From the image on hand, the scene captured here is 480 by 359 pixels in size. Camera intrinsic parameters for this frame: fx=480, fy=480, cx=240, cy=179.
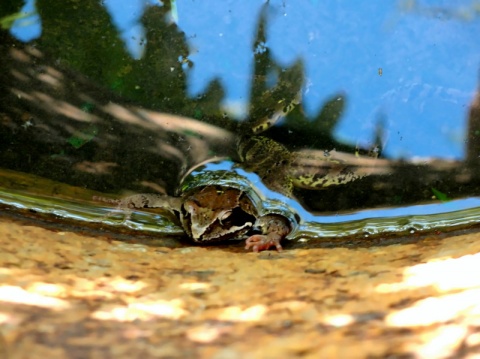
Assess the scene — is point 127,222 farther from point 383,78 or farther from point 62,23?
point 383,78

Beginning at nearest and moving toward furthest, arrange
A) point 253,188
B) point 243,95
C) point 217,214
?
point 217,214, point 253,188, point 243,95

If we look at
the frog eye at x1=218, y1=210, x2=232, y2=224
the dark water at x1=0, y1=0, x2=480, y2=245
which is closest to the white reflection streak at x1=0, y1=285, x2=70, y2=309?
the frog eye at x1=218, y1=210, x2=232, y2=224

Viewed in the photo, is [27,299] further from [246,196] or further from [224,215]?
[246,196]

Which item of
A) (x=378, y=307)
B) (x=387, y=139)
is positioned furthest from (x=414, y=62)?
(x=378, y=307)

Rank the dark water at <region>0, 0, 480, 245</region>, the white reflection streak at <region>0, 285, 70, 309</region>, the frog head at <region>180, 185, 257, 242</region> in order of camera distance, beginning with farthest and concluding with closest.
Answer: the dark water at <region>0, 0, 480, 245</region> < the frog head at <region>180, 185, 257, 242</region> < the white reflection streak at <region>0, 285, 70, 309</region>

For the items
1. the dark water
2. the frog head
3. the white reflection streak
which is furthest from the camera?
the dark water

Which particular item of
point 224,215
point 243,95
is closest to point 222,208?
point 224,215

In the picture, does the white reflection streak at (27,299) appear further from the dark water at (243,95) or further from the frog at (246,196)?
the dark water at (243,95)

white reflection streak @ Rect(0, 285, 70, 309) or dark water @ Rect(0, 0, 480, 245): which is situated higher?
dark water @ Rect(0, 0, 480, 245)

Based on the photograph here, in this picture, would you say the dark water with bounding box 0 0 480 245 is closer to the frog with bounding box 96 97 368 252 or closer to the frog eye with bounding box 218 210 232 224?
the frog with bounding box 96 97 368 252
